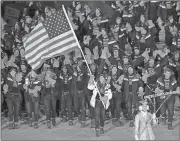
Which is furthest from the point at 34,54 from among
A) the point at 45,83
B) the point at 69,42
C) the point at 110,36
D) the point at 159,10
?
the point at 159,10

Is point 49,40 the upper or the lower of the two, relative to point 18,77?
upper

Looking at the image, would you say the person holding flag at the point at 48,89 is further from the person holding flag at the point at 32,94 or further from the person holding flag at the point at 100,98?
the person holding flag at the point at 100,98

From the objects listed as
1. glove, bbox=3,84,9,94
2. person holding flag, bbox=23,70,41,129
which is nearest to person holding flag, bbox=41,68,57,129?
person holding flag, bbox=23,70,41,129

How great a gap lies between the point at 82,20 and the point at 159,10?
300cm

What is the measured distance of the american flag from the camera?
14.7 meters

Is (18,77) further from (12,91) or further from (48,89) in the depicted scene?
(48,89)

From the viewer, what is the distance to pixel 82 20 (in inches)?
789

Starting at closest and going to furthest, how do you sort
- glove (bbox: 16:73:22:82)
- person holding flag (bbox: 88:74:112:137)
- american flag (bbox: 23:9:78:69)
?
american flag (bbox: 23:9:78:69) → person holding flag (bbox: 88:74:112:137) → glove (bbox: 16:73:22:82)

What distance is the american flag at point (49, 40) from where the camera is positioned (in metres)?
14.7

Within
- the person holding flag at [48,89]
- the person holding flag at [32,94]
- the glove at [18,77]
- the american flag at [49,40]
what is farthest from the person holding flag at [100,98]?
the glove at [18,77]

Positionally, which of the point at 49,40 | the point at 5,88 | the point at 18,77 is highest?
the point at 49,40

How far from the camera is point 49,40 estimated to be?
14.7 metres

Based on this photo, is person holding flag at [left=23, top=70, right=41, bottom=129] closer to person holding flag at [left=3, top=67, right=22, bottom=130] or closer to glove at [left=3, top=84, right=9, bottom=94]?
person holding flag at [left=3, top=67, right=22, bottom=130]

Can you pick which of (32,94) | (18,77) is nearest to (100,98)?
(32,94)
